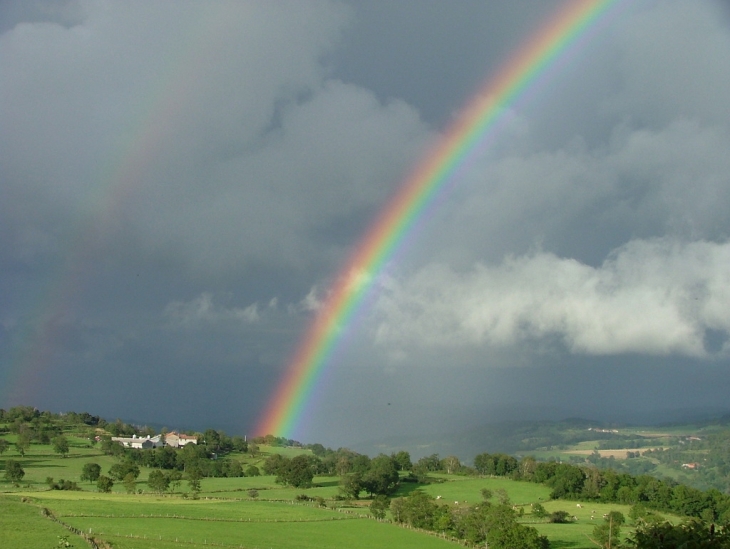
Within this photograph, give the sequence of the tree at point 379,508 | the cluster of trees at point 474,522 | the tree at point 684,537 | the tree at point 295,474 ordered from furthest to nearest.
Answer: the tree at point 295,474, the tree at point 379,508, the cluster of trees at point 474,522, the tree at point 684,537

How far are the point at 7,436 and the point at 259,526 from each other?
3802 inches

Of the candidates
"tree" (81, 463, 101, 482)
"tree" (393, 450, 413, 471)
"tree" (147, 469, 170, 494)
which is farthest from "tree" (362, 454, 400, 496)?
"tree" (81, 463, 101, 482)

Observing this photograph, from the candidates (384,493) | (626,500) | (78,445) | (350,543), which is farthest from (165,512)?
(78,445)

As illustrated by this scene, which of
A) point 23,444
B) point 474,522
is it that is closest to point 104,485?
Answer: point 23,444

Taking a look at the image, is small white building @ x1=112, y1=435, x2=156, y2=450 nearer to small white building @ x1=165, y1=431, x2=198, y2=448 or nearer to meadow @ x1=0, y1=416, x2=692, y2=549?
small white building @ x1=165, y1=431, x2=198, y2=448

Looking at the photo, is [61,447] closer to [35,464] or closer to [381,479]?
[35,464]

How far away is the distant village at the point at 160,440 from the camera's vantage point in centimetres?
15125

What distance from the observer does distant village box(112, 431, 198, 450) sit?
496 ft

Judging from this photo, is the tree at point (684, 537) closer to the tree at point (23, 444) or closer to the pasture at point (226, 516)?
the pasture at point (226, 516)

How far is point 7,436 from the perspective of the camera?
132 meters

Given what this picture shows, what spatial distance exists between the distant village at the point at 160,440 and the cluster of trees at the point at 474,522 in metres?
91.8

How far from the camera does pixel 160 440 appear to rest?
166 m

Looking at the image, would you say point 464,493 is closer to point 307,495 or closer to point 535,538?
point 307,495

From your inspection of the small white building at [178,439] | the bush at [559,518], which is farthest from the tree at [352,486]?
the small white building at [178,439]
